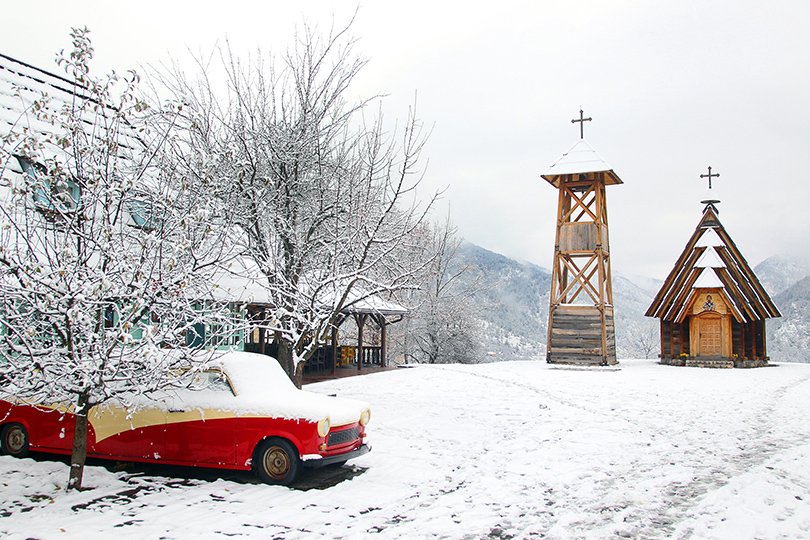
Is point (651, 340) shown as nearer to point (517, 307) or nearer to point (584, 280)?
point (584, 280)

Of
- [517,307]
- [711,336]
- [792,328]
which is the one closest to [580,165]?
[711,336]

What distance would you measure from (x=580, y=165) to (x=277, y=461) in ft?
65.8

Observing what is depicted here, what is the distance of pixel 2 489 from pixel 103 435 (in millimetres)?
1159

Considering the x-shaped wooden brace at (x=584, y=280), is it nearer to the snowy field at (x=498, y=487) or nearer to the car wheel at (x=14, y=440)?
the snowy field at (x=498, y=487)

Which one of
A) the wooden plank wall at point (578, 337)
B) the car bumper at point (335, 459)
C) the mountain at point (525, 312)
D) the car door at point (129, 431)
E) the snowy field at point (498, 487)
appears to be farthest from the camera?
the mountain at point (525, 312)

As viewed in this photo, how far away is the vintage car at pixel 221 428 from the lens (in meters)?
7.05

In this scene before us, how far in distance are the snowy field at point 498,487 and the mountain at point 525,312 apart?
17.6m

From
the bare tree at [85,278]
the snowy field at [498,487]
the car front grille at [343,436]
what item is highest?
the bare tree at [85,278]

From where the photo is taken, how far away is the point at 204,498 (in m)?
6.46

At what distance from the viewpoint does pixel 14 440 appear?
25.9 feet

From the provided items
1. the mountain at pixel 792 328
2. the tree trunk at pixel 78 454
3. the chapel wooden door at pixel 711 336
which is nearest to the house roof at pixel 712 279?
the chapel wooden door at pixel 711 336

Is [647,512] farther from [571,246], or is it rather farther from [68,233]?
[571,246]

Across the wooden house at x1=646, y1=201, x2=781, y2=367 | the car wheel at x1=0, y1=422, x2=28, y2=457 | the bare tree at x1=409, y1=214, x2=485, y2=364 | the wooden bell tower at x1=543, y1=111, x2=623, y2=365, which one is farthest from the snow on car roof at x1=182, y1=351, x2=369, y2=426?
the bare tree at x1=409, y1=214, x2=485, y2=364

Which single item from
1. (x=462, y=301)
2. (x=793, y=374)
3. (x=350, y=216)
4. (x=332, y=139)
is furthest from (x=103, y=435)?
(x=462, y=301)
